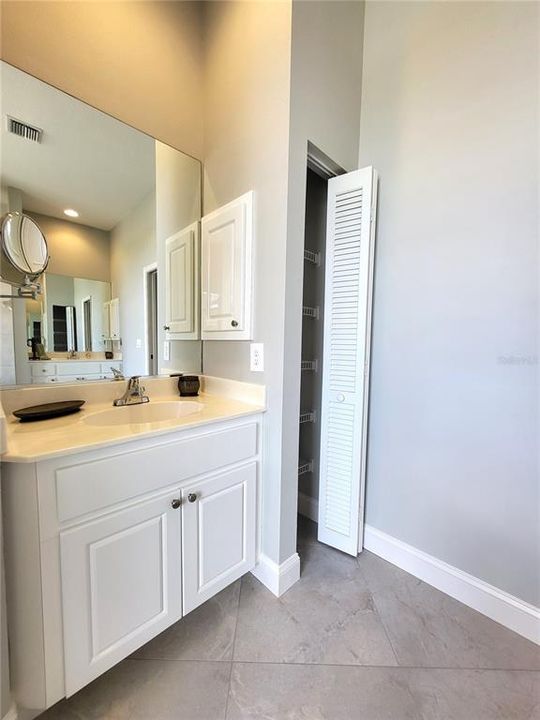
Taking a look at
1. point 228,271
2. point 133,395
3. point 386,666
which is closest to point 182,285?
point 228,271

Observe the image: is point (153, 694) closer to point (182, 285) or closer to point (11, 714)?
point (11, 714)

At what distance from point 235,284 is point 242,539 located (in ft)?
4.08

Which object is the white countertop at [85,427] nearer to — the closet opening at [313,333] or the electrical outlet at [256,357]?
the electrical outlet at [256,357]

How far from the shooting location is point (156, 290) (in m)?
1.68

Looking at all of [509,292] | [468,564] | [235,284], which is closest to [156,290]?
[235,284]

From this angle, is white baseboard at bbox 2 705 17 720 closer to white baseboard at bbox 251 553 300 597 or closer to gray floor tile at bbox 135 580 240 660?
gray floor tile at bbox 135 580 240 660

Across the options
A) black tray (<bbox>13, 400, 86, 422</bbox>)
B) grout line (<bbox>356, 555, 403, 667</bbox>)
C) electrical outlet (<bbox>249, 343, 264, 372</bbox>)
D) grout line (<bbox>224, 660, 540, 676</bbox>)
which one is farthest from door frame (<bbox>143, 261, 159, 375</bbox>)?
grout line (<bbox>356, 555, 403, 667</bbox>)

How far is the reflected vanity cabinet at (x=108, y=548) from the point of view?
83 centimetres

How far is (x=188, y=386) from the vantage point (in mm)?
1704

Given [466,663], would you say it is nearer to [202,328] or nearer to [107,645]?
[107,645]

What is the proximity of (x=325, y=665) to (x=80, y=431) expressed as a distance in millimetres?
1260

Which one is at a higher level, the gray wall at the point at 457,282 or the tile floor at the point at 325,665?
the gray wall at the point at 457,282

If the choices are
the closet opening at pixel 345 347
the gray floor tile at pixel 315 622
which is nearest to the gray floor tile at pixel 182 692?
the gray floor tile at pixel 315 622

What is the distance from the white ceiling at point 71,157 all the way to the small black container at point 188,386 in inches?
34.2
